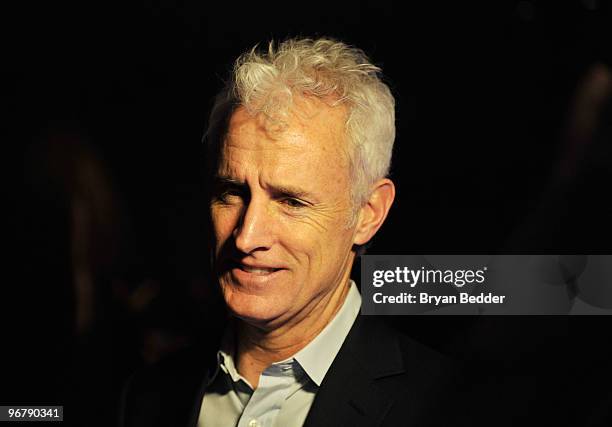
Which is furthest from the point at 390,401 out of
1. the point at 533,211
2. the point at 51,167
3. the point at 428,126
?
the point at 51,167

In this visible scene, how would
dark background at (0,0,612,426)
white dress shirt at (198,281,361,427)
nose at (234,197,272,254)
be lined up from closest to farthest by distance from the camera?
nose at (234,197,272,254), white dress shirt at (198,281,361,427), dark background at (0,0,612,426)

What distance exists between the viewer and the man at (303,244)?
4.15 feet

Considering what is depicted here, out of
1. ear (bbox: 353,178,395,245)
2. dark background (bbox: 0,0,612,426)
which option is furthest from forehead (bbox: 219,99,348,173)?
dark background (bbox: 0,0,612,426)

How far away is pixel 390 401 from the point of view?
1327 mm

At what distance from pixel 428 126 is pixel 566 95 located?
355 millimetres

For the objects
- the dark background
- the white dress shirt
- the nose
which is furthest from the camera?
the dark background

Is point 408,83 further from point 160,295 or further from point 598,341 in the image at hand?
point 160,295

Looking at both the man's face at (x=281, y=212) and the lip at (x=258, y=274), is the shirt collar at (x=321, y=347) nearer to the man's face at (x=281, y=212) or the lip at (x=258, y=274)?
the man's face at (x=281, y=212)

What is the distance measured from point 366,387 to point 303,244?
0.33m

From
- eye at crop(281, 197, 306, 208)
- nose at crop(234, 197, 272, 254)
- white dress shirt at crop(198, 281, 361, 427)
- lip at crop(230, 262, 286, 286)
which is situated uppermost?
eye at crop(281, 197, 306, 208)

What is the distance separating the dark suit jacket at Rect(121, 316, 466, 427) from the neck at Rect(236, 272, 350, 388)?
0.07m

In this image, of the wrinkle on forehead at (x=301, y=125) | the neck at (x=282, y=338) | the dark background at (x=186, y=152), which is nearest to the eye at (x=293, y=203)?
the wrinkle on forehead at (x=301, y=125)

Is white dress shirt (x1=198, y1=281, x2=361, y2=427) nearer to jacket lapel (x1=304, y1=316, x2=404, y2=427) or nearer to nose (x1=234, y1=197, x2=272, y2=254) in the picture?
jacket lapel (x1=304, y1=316, x2=404, y2=427)

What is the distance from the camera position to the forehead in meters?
1.25
